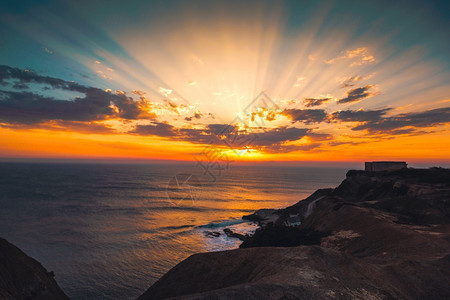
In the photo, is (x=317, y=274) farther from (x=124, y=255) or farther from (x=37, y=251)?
(x=37, y=251)

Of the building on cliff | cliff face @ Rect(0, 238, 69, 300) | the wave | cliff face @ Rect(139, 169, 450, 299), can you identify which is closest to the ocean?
the wave

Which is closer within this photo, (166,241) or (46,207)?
(166,241)

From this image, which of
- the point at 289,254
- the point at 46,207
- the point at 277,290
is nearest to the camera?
the point at 277,290

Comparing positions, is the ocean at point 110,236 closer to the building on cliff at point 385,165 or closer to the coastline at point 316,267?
the coastline at point 316,267

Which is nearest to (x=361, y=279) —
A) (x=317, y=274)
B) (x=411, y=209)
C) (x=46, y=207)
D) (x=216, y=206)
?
(x=317, y=274)

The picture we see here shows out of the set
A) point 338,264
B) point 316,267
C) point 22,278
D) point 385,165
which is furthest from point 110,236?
point 385,165

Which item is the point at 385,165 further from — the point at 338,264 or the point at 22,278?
the point at 22,278

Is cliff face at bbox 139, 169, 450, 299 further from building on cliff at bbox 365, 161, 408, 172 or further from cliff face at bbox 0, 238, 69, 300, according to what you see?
building on cliff at bbox 365, 161, 408, 172

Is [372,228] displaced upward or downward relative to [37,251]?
upward
